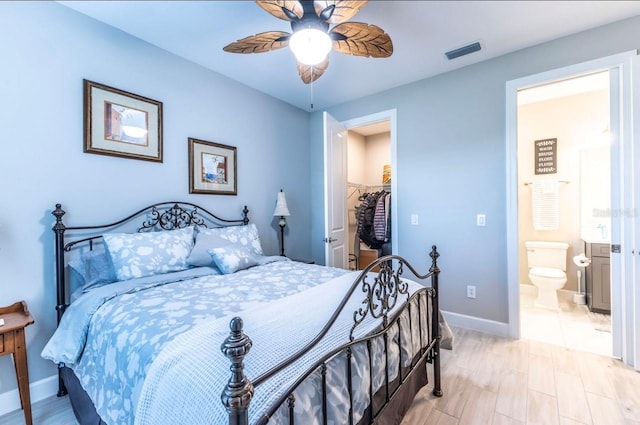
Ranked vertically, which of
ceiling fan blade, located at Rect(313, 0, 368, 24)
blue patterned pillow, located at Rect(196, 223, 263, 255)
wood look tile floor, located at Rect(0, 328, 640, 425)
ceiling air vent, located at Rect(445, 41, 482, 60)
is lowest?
wood look tile floor, located at Rect(0, 328, 640, 425)

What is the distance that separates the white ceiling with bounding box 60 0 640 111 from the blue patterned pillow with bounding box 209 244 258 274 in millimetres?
1708

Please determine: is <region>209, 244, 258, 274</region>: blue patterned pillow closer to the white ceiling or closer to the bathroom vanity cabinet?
the white ceiling

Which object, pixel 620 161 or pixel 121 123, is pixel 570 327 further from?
pixel 121 123

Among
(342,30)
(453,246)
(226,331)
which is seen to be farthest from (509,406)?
(342,30)

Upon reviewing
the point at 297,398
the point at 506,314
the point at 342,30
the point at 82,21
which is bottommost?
the point at 506,314

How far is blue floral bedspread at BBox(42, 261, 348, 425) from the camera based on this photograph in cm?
112

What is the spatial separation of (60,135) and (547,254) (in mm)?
5027

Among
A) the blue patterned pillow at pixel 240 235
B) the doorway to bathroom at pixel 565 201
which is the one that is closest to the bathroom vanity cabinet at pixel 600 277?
the doorway to bathroom at pixel 565 201

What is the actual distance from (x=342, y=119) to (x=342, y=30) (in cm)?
199

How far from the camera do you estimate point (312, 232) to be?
156 inches

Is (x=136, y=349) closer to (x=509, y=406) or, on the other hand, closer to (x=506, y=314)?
(x=509, y=406)

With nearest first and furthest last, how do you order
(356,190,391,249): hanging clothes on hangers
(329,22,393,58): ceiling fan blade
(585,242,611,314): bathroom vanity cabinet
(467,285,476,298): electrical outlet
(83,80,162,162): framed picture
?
(329,22,393,58): ceiling fan blade
(83,80,162,162): framed picture
(467,285,476,298): electrical outlet
(585,242,611,314): bathroom vanity cabinet
(356,190,391,249): hanging clothes on hangers

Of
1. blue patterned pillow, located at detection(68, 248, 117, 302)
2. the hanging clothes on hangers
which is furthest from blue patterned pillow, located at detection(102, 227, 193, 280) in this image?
the hanging clothes on hangers

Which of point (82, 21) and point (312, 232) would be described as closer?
point (82, 21)
